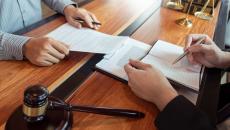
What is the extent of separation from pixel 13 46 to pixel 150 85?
0.51 m

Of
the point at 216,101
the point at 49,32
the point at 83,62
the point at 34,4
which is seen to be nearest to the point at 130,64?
the point at 83,62

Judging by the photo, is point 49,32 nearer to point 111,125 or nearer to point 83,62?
point 83,62

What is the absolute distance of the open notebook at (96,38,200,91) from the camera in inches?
34.4

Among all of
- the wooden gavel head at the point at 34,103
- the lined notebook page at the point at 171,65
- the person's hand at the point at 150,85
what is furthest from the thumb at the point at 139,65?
the wooden gavel head at the point at 34,103

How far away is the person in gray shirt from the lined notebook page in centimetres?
32

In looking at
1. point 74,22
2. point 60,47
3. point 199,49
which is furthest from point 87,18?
point 199,49

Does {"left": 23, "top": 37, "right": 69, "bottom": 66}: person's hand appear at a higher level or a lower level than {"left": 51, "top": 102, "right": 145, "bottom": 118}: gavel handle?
higher

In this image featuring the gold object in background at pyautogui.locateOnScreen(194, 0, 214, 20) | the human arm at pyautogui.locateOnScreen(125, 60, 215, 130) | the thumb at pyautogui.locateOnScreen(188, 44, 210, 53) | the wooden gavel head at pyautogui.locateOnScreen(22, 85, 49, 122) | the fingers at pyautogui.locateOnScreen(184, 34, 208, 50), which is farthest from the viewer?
the gold object in background at pyautogui.locateOnScreen(194, 0, 214, 20)

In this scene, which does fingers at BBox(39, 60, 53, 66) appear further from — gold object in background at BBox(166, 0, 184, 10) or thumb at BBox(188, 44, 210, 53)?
gold object in background at BBox(166, 0, 184, 10)

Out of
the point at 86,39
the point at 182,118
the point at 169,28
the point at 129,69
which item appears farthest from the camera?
the point at 169,28

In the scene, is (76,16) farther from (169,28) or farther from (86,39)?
(169,28)

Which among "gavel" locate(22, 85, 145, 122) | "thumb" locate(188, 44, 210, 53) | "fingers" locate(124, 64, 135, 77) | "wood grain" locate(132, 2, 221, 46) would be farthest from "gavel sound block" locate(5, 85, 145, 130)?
"wood grain" locate(132, 2, 221, 46)

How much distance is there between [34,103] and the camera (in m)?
0.57

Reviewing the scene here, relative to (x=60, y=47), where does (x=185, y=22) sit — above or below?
below
